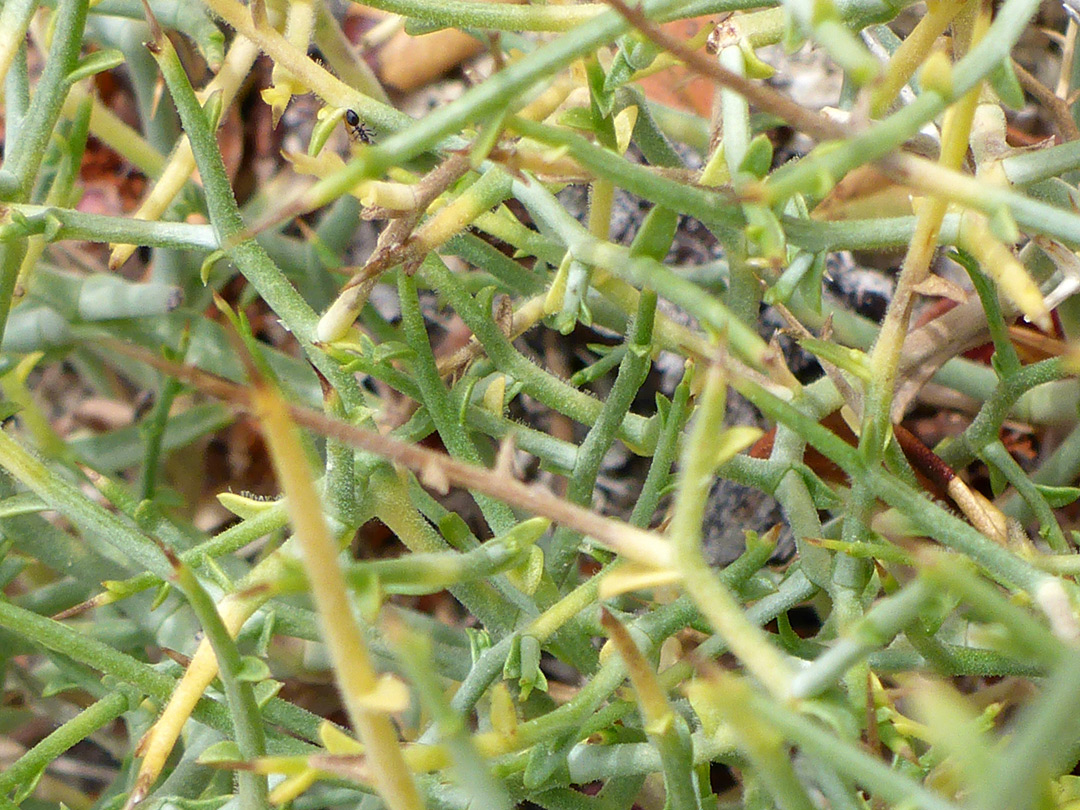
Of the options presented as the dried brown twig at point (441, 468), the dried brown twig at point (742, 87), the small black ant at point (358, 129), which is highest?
the small black ant at point (358, 129)

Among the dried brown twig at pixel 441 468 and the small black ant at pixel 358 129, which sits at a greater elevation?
the small black ant at pixel 358 129

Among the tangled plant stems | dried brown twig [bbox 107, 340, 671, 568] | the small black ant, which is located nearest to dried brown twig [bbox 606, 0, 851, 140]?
the tangled plant stems

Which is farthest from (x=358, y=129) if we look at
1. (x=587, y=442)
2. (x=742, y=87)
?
(x=742, y=87)

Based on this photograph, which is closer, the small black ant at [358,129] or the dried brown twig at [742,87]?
the dried brown twig at [742,87]

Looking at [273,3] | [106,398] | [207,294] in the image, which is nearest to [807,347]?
[273,3]

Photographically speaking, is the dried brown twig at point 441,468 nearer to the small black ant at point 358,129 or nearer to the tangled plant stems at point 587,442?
the tangled plant stems at point 587,442

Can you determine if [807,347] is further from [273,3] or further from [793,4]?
[273,3]

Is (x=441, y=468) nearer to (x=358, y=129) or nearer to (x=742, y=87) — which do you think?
(x=742, y=87)

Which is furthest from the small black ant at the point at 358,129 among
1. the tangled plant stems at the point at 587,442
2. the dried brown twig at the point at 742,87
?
the dried brown twig at the point at 742,87
